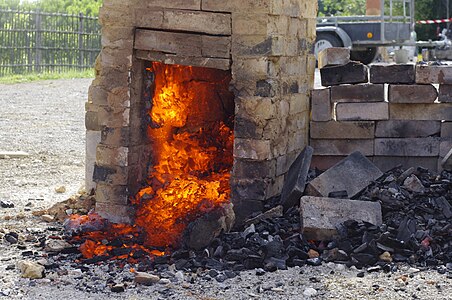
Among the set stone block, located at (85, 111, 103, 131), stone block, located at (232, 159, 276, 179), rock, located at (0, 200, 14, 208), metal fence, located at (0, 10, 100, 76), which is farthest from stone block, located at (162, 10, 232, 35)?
metal fence, located at (0, 10, 100, 76)

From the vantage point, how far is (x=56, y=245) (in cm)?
645

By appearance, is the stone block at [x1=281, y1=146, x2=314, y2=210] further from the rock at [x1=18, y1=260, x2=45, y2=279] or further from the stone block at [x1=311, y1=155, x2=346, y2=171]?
the rock at [x1=18, y1=260, x2=45, y2=279]

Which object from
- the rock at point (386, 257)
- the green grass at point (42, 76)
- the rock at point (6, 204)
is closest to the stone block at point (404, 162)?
the rock at point (386, 257)

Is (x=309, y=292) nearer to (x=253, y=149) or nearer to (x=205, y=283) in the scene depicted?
(x=205, y=283)

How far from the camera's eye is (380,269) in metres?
5.97

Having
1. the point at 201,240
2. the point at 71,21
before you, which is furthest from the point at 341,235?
the point at 71,21

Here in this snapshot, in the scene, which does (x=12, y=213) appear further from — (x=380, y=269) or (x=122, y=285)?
(x=380, y=269)

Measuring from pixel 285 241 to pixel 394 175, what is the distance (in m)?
1.57

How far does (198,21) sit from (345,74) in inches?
70.3

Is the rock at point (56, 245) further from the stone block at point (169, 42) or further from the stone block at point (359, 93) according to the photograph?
the stone block at point (359, 93)

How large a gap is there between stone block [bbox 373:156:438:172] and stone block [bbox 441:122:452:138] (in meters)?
0.25

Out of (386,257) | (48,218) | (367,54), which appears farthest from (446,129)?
(367,54)

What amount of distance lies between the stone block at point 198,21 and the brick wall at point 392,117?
1479mm

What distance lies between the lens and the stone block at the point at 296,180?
22.7 ft
